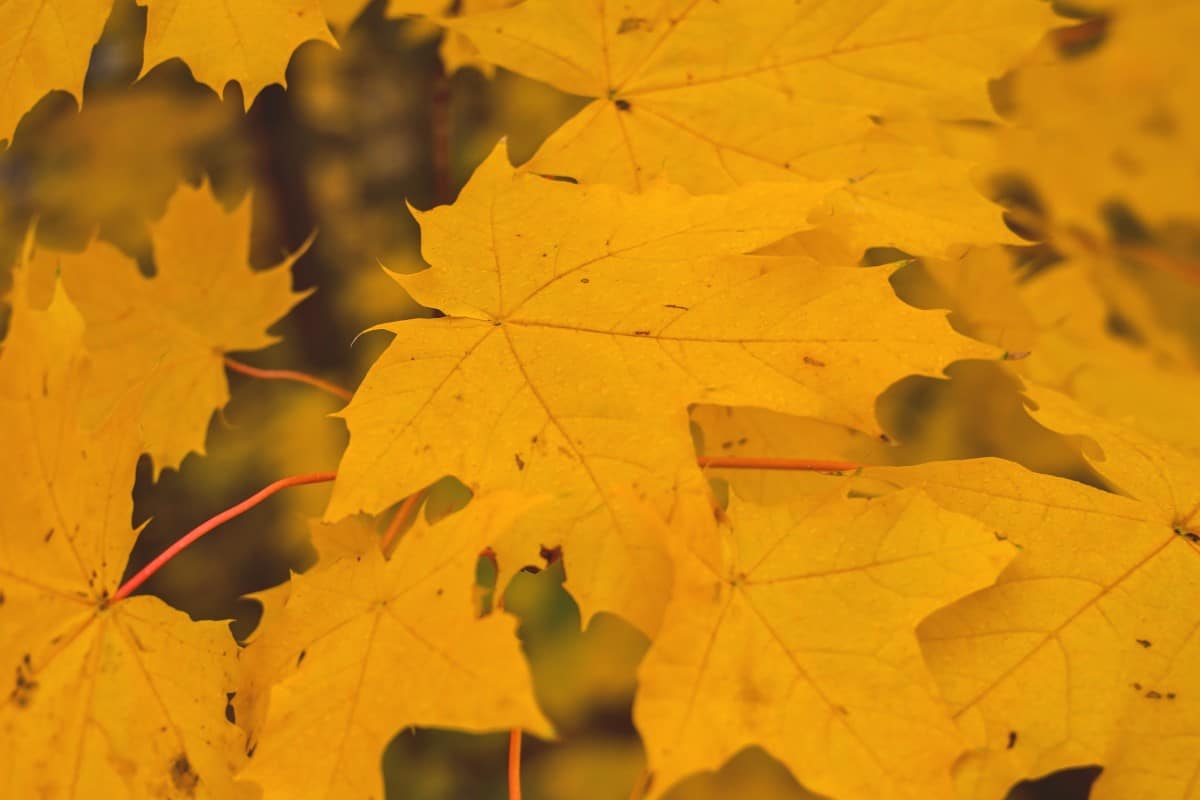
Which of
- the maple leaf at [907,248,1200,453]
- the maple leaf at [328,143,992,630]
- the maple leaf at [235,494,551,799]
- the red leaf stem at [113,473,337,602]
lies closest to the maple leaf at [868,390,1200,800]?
the maple leaf at [328,143,992,630]

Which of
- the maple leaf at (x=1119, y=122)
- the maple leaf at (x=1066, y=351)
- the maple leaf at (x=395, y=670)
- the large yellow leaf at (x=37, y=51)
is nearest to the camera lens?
the maple leaf at (x=395, y=670)

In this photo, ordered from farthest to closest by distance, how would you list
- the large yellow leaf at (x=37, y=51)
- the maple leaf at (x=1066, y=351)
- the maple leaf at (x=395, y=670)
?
the maple leaf at (x=1066, y=351), the large yellow leaf at (x=37, y=51), the maple leaf at (x=395, y=670)

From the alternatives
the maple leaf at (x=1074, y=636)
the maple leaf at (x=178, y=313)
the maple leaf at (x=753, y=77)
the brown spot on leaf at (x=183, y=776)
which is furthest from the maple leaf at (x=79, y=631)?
the maple leaf at (x=1074, y=636)

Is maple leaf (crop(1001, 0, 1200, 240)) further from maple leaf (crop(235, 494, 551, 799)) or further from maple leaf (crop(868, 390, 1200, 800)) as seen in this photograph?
maple leaf (crop(235, 494, 551, 799))

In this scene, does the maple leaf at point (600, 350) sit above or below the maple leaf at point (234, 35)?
below

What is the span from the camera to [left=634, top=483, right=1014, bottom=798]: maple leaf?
710 millimetres

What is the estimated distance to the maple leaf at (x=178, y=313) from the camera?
125 cm

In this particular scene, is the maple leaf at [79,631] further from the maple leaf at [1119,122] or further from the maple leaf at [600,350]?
the maple leaf at [1119,122]

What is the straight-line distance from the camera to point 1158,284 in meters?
2.40

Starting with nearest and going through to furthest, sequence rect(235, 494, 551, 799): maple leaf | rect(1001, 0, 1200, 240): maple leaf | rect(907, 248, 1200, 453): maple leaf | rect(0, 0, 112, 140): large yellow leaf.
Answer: rect(235, 494, 551, 799): maple leaf, rect(0, 0, 112, 140): large yellow leaf, rect(907, 248, 1200, 453): maple leaf, rect(1001, 0, 1200, 240): maple leaf

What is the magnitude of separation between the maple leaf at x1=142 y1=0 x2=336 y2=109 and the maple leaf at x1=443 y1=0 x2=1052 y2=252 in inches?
6.7

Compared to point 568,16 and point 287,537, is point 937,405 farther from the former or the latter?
point 287,537

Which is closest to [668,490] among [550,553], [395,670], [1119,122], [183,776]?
[550,553]

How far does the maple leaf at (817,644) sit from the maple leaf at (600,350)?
61mm
